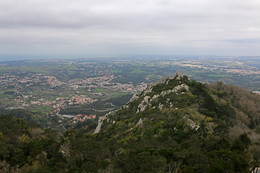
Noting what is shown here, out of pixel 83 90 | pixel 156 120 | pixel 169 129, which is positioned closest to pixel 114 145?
pixel 169 129

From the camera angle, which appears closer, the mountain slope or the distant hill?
the mountain slope

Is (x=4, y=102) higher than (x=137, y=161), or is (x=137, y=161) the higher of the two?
(x=137, y=161)

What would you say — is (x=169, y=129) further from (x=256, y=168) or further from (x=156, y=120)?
(x=256, y=168)

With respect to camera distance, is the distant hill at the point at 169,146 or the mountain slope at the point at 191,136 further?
the distant hill at the point at 169,146

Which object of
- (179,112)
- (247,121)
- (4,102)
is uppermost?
(179,112)

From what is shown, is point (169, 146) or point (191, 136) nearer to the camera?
point (169, 146)

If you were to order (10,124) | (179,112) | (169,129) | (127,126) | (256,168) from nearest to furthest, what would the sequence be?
(256,168) < (169,129) < (179,112) < (10,124) < (127,126)

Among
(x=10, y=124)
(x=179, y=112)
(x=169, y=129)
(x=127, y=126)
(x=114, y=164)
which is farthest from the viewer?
(x=127, y=126)

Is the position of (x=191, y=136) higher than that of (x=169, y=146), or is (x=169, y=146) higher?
(x=191, y=136)
